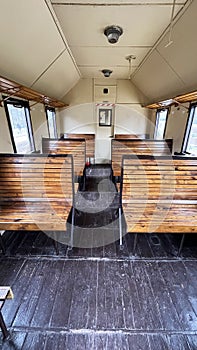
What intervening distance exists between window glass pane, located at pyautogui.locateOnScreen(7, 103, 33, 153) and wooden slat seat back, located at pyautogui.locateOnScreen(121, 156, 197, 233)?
71.8 inches

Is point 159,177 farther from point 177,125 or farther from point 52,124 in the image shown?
point 52,124

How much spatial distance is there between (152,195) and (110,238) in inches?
28.0

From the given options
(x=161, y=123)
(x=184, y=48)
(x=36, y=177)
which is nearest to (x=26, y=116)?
(x=36, y=177)

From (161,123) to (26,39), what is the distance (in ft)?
12.2

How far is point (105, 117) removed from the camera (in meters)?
5.27

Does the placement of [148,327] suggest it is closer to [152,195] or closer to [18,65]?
[152,195]

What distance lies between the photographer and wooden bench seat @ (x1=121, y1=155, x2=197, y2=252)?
1.86m

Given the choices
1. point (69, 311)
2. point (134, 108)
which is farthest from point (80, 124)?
point (69, 311)

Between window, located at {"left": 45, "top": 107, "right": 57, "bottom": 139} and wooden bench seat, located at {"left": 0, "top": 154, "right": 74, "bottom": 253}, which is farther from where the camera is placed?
window, located at {"left": 45, "top": 107, "right": 57, "bottom": 139}

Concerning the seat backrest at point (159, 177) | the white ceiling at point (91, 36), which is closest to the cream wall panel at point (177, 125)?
the white ceiling at point (91, 36)

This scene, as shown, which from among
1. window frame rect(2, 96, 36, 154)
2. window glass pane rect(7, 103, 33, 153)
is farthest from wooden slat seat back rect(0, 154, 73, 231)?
window glass pane rect(7, 103, 33, 153)

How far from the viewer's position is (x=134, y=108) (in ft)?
17.0

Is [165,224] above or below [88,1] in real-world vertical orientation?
below

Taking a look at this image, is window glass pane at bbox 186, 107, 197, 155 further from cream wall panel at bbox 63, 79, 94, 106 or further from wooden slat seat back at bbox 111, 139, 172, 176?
cream wall panel at bbox 63, 79, 94, 106
